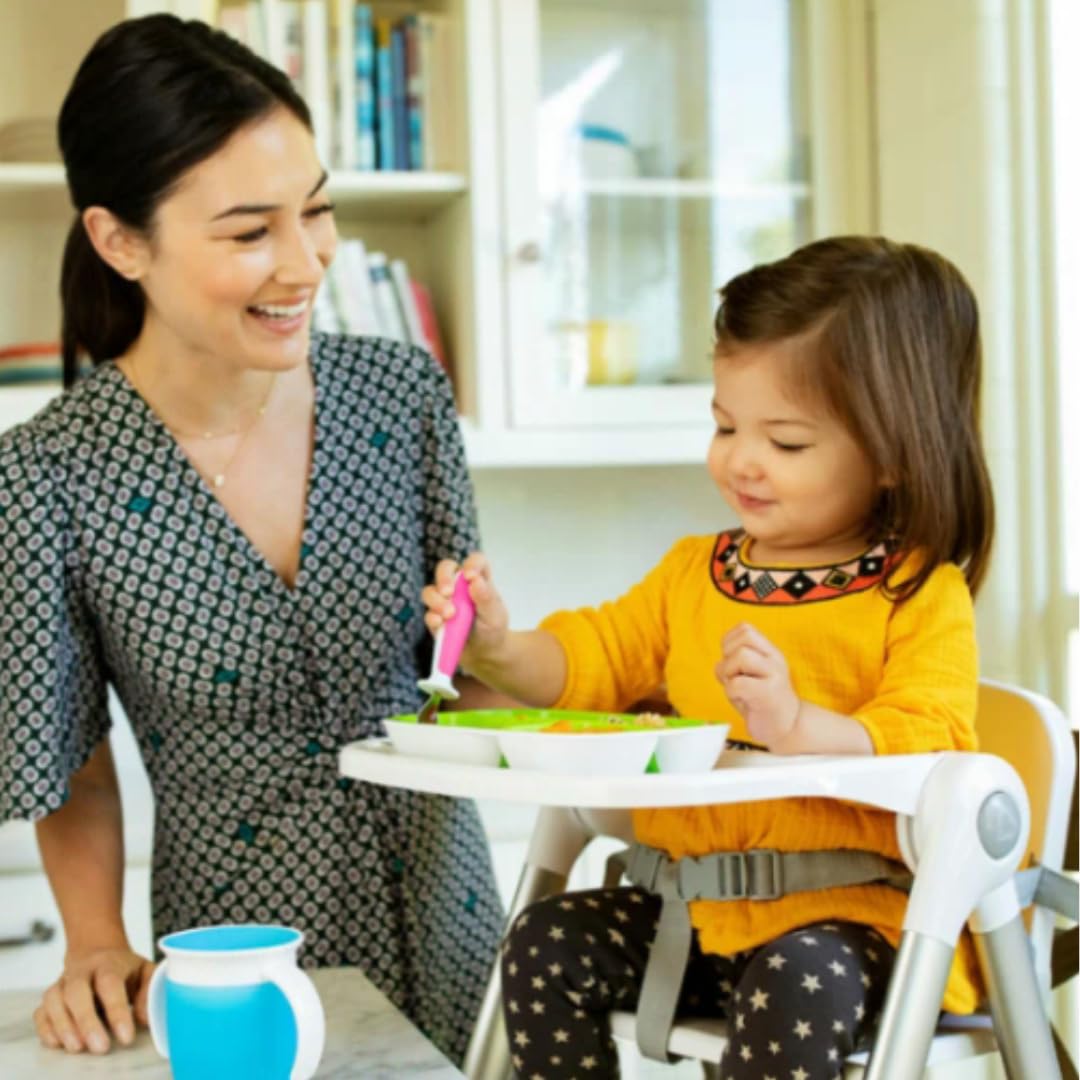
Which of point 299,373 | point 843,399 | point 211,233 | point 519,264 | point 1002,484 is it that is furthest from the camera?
point 519,264

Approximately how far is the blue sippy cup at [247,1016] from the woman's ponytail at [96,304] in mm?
814

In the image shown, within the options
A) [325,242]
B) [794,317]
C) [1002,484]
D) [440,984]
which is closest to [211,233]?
[325,242]

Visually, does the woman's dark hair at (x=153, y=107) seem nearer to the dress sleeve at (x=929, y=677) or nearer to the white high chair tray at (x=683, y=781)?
the white high chair tray at (x=683, y=781)

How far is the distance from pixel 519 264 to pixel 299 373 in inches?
30.9

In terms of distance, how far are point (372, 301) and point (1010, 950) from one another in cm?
149

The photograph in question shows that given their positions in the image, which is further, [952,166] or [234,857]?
[952,166]

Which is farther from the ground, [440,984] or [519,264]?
[519,264]

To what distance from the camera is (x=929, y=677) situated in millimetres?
1192

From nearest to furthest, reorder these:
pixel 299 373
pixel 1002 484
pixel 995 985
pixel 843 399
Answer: pixel 995 985 → pixel 843 399 → pixel 299 373 → pixel 1002 484

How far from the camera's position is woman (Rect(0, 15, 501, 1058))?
1442 millimetres

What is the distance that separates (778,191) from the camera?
2500 mm

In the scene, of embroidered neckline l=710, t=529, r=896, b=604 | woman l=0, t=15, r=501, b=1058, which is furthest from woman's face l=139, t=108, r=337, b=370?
embroidered neckline l=710, t=529, r=896, b=604

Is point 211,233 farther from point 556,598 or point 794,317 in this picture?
point 556,598

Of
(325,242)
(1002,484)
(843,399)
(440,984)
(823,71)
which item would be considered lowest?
(440,984)
